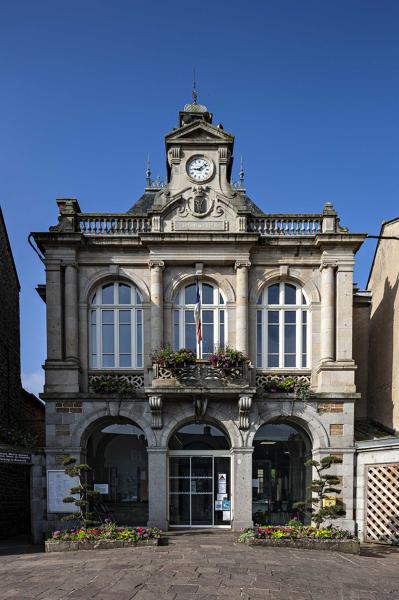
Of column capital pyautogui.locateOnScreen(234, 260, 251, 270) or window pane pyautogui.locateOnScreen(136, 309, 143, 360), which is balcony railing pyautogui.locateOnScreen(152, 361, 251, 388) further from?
column capital pyautogui.locateOnScreen(234, 260, 251, 270)

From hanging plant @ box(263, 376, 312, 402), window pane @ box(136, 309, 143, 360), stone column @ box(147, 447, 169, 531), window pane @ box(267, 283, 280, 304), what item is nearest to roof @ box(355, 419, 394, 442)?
hanging plant @ box(263, 376, 312, 402)

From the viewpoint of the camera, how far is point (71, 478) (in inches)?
641

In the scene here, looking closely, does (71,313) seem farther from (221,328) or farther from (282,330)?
(282,330)

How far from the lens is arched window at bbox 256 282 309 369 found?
1733 cm

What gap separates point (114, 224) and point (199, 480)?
8.83 metres

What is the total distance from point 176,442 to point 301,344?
521cm

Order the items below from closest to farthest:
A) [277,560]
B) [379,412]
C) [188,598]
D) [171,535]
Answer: [188,598], [277,560], [171,535], [379,412]

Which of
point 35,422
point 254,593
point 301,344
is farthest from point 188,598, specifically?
point 35,422

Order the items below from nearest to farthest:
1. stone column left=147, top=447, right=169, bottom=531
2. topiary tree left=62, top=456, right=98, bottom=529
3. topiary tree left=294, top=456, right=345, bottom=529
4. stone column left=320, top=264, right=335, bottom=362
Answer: topiary tree left=294, top=456, right=345, bottom=529 → topiary tree left=62, top=456, right=98, bottom=529 → stone column left=147, top=447, right=169, bottom=531 → stone column left=320, top=264, right=335, bottom=362

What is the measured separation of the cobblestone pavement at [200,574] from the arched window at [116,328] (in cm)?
582

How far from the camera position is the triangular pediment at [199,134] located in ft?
57.5

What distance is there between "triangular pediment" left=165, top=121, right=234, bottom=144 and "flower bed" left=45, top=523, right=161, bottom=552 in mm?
11912

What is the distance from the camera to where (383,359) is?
1900 centimetres

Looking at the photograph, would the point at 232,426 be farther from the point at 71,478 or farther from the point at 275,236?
the point at 275,236
